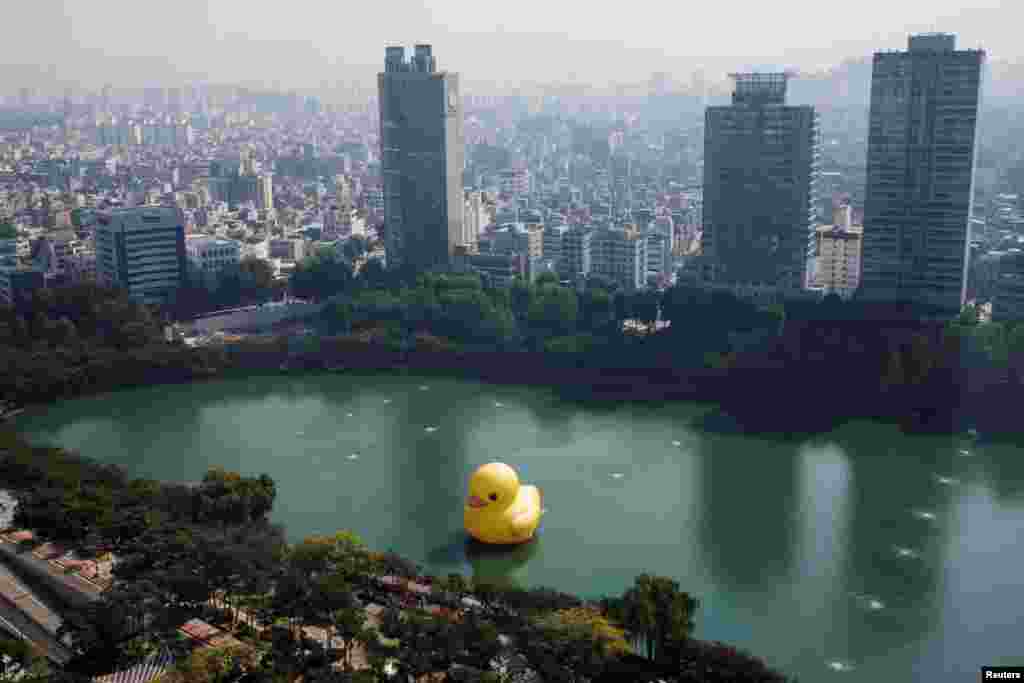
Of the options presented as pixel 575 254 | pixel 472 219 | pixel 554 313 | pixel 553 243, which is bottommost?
pixel 554 313

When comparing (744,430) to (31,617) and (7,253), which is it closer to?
(31,617)

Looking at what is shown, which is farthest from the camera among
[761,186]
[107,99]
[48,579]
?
[107,99]

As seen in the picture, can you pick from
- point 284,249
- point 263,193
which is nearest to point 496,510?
point 284,249

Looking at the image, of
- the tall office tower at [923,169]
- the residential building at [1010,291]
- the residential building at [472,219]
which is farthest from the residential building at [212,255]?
the residential building at [1010,291]

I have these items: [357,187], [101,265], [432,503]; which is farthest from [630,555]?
[357,187]

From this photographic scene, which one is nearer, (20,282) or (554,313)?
(554,313)

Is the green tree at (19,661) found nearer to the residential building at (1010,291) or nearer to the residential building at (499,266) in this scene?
the residential building at (1010,291)

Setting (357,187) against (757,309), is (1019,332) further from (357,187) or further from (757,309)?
(357,187)
